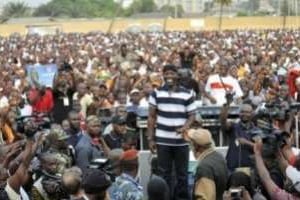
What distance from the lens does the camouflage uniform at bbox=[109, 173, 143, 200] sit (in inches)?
286

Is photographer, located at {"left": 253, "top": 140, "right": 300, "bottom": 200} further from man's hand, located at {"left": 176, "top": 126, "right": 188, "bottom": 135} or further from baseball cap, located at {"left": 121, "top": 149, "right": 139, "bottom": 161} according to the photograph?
man's hand, located at {"left": 176, "top": 126, "right": 188, "bottom": 135}

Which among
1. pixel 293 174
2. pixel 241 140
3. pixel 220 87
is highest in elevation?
pixel 293 174

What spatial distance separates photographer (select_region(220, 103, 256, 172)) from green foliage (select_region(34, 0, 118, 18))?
438 ft

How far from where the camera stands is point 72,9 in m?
149

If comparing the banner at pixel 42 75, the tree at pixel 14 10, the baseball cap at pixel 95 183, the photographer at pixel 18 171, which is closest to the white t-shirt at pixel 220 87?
the banner at pixel 42 75

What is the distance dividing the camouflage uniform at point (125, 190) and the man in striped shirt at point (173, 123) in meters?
2.63

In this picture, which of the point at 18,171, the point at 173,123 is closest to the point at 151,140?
the point at 173,123

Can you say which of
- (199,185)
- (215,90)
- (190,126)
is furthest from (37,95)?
(199,185)

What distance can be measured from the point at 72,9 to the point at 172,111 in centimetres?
14045

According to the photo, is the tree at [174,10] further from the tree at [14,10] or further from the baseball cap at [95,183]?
the baseball cap at [95,183]

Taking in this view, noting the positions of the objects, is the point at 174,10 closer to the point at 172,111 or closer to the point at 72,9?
the point at 72,9

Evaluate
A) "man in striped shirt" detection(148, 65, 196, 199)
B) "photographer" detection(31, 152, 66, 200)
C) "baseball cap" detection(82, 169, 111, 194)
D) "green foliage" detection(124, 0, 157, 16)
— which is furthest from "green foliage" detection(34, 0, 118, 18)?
"baseball cap" detection(82, 169, 111, 194)

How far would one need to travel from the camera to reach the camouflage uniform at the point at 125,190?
7.26 metres

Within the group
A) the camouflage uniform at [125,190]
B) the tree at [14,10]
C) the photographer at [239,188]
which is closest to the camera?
the photographer at [239,188]
